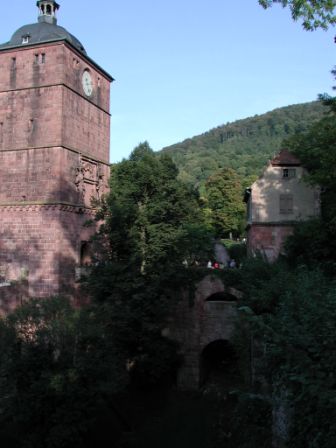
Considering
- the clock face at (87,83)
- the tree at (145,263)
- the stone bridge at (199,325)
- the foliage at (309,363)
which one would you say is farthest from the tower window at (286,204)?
the foliage at (309,363)

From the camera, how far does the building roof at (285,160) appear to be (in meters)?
26.1

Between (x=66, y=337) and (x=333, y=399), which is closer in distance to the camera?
(x=333, y=399)

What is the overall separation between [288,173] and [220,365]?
39.2 ft

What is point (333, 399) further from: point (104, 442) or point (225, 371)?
point (225, 371)

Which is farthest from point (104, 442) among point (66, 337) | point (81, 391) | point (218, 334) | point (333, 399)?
point (333, 399)

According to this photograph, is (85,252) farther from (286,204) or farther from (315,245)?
(315,245)

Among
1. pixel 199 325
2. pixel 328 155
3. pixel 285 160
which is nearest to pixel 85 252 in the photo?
pixel 199 325

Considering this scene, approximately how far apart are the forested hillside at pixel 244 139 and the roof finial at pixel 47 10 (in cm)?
7463

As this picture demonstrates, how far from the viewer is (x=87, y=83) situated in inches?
1107

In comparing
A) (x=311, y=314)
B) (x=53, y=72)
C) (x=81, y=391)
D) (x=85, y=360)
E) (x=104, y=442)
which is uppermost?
(x=53, y=72)

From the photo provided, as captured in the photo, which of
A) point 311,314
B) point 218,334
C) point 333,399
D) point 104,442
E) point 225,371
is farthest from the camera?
point 225,371

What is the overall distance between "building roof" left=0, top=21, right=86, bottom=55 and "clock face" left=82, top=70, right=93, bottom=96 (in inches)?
55.0

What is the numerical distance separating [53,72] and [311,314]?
22.7 metres

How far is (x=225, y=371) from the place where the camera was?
2544 centimetres
